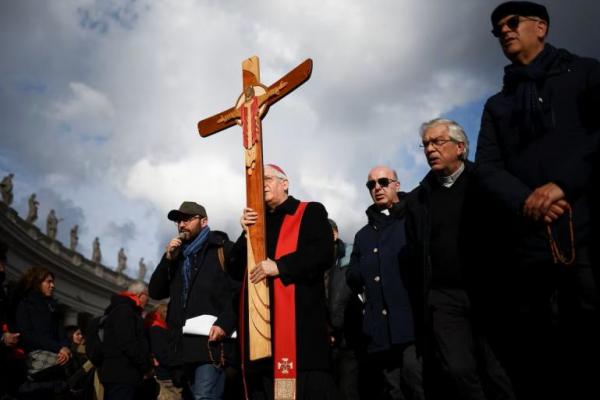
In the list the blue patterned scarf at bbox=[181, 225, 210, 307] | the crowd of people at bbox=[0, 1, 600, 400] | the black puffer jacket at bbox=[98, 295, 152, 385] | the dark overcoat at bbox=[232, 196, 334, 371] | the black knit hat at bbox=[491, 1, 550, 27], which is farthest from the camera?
the black puffer jacket at bbox=[98, 295, 152, 385]

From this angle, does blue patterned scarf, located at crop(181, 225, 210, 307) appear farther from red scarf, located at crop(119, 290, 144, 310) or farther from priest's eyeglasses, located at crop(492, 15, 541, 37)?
priest's eyeglasses, located at crop(492, 15, 541, 37)

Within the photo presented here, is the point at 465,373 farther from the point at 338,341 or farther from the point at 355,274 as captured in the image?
the point at 338,341

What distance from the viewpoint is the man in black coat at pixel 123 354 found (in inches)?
273

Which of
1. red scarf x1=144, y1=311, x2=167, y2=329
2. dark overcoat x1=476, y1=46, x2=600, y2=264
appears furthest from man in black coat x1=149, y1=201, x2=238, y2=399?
dark overcoat x1=476, y1=46, x2=600, y2=264

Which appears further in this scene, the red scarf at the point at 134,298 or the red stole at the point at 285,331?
the red scarf at the point at 134,298

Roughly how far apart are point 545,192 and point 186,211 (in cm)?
369

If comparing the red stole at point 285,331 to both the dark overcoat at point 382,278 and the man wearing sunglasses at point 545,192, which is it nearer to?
the dark overcoat at point 382,278

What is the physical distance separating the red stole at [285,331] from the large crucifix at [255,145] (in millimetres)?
90

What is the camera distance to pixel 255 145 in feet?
16.8

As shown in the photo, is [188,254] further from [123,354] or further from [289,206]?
[123,354]

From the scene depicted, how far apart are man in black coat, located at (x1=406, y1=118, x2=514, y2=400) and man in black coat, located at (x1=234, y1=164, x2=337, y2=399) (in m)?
0.72

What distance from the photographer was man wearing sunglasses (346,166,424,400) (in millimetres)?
4598


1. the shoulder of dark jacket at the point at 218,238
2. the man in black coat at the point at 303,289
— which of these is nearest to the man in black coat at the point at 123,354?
the shoulder of dark jacket at the point at 218,238

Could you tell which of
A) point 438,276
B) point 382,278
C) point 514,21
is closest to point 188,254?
point 382,278
